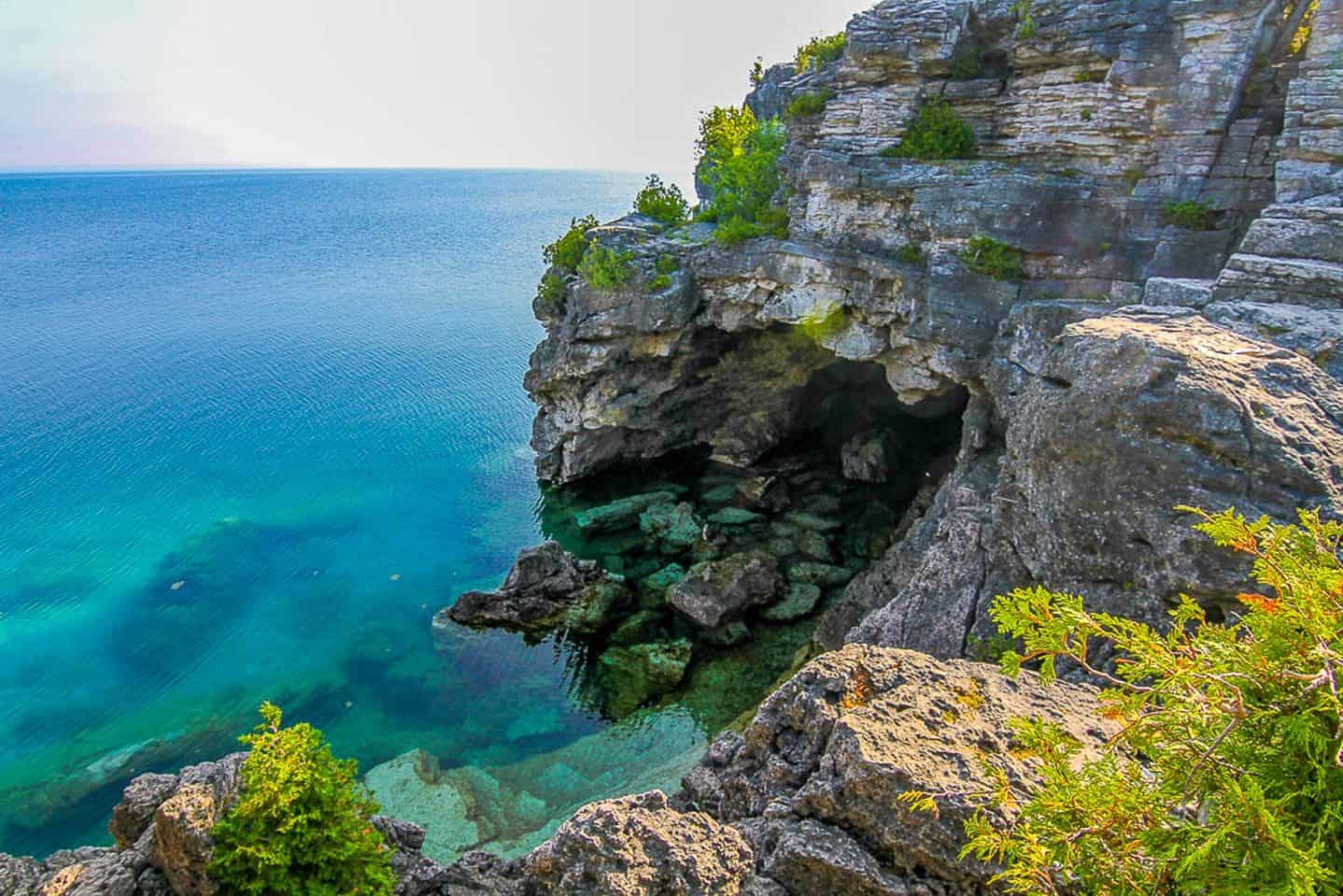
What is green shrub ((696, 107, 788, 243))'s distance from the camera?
28703mm

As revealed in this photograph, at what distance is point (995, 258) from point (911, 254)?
326cm

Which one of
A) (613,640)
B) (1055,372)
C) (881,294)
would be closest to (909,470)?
(881,294)

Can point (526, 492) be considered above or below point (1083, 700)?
below

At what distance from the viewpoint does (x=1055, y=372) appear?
13.5m

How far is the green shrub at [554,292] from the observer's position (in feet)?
108

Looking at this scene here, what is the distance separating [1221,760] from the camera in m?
4.79

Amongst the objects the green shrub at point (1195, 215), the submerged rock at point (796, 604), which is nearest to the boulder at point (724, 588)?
the submerged rock at point (796, 604)

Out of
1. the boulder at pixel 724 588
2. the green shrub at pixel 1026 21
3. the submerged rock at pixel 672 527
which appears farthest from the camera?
the submerged rock at pixel 672 527

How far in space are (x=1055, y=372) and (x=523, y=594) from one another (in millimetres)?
17652

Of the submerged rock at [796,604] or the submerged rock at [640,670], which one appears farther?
the submerged rock at [796,604]

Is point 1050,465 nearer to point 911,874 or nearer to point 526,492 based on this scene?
point 911,874

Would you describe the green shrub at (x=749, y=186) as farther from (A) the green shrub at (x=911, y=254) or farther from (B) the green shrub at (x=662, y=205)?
(A) the green shrub at (x=911, y=254)

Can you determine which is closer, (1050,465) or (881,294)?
(1050,465)

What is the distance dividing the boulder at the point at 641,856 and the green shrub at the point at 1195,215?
20606 mm
